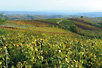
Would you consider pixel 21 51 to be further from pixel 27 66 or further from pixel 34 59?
pixel 27 66

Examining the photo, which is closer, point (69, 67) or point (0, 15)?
point (69, 67)

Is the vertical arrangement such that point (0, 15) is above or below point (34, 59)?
above

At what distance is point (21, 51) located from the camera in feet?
28.2

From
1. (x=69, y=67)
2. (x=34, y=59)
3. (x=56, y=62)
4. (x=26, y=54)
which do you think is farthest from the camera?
(x=26, y=54)

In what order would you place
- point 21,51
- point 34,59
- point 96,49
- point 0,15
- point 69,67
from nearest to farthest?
1. point 69,67
2. point 34,59
3. point 21,51
4. point 96,49
5. point 0,15

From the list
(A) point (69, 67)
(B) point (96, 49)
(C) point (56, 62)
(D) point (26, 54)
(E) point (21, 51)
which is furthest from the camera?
(B) point (96, 49)

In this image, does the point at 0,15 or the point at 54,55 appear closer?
the point at 54,55

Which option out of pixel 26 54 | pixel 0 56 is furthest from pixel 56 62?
pixel 0 56

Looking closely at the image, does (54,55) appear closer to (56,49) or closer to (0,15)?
(56,49)

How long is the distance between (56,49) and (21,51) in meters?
2.83

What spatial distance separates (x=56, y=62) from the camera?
273 inches

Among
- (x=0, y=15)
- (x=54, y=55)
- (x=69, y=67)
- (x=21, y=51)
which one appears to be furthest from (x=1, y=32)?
(x=69, y=67)

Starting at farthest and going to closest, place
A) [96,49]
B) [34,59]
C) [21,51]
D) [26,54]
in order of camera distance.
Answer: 1. [96,49]
2. [21,51]
3. [26,54]
4. [34,59]

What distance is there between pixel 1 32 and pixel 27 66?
23235mm
